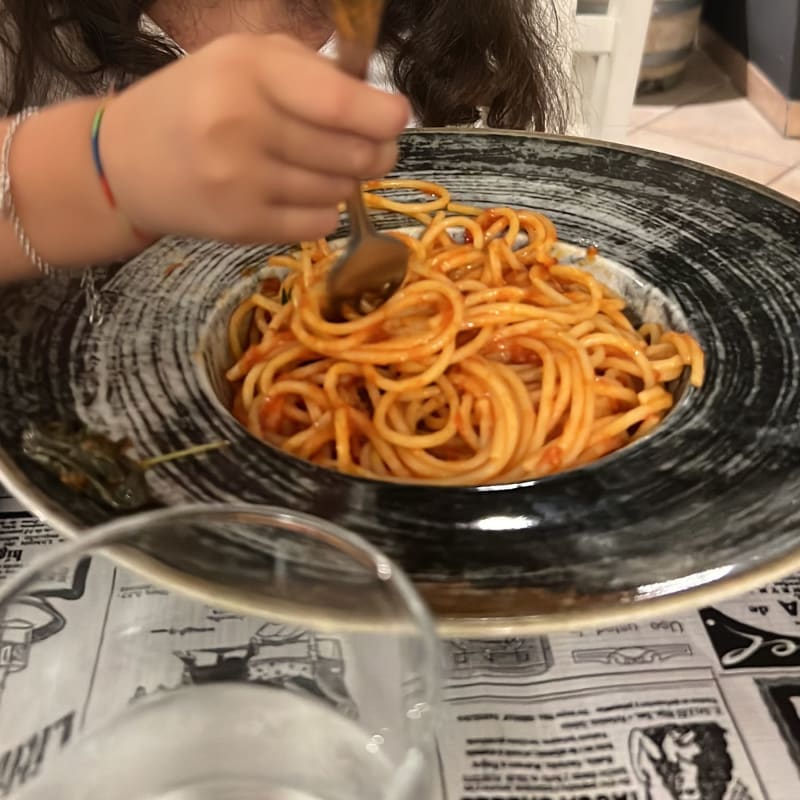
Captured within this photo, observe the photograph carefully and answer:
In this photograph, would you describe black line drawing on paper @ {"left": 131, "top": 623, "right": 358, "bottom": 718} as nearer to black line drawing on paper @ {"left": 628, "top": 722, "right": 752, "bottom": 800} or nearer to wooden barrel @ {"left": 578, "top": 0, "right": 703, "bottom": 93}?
black line drawing on paper @ {"left": 628, "top": 722, "right": 752, "bottom": 800}

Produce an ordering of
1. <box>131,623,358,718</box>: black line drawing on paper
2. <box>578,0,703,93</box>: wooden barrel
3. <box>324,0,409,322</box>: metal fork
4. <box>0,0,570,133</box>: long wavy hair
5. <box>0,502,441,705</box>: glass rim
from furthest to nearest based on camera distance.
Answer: <box>578,0,703,93</box>: wooden barrel → <box>0,0,570,133</box>: long wavy hair → <box>324,0,409,322</box>: metal fork → <box>131,623,358,718</box>: black line drawing on paper → <box>0,502,441,705</box>: glass rim

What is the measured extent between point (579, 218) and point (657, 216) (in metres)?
0.08

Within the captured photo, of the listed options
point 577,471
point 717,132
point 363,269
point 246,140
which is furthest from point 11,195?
point 717,132

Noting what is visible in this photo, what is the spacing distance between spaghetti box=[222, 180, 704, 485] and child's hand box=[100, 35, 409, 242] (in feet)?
0.65

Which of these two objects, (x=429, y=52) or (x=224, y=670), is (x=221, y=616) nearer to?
(x=224, y=670)

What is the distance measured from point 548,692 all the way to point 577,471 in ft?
0.49

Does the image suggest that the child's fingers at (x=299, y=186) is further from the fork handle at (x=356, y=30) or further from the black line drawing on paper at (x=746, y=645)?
the black line drawing on paper at (x=746, y=645)

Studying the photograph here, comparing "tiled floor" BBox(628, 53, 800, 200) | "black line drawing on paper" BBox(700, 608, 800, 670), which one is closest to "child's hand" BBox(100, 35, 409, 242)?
"black line drawing on paper" BBox(700, 608, 800, 670)

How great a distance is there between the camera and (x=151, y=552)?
1.58ft

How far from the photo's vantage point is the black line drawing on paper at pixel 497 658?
1.90 feet

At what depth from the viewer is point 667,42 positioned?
3244 mm

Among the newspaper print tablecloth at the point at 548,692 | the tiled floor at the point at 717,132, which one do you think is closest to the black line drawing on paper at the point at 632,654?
the newspaper print tablecloth at the point at 548,692

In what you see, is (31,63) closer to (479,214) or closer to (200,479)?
(479,214)

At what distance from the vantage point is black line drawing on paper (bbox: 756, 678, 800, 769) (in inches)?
21.1
